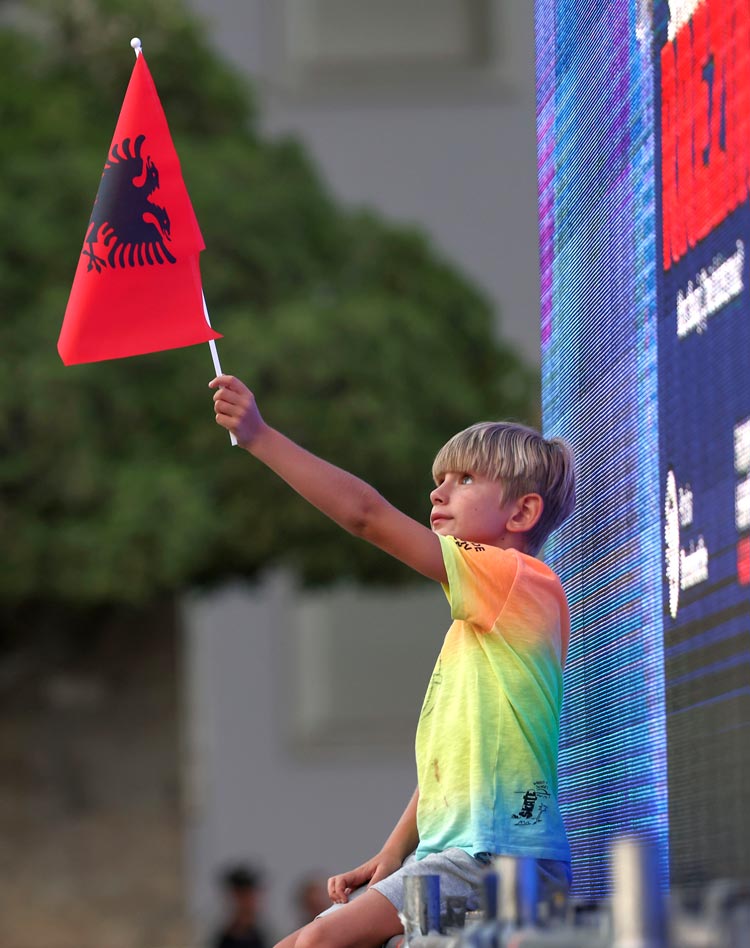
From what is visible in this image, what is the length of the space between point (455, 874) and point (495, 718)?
0.27 metres

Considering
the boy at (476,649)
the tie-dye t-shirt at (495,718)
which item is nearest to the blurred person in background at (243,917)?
the boy at (476,649)

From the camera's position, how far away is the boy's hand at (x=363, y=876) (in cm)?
354

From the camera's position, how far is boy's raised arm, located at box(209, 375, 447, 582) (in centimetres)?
312

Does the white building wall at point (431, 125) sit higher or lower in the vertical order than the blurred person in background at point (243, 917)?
higher

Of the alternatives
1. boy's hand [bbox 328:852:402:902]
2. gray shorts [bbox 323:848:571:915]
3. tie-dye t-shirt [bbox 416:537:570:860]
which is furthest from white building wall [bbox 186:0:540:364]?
gray shorts [bbox 323:848:571:915]

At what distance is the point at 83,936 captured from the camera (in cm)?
1408

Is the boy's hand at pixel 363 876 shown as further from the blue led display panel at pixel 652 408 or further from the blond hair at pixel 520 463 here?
the blond hair at pixel 520 463

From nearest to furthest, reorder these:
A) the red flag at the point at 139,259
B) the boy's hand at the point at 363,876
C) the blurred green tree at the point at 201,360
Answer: the boy's hand at the point at 363,876
the red flag at the point at 139,259
the blurred green tree at the point at 201,360

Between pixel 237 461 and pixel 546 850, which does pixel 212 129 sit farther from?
pixel 546 850

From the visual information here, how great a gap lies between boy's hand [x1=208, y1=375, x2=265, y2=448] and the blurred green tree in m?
7.42

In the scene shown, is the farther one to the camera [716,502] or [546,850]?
[546,850]

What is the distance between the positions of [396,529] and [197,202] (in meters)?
8.73

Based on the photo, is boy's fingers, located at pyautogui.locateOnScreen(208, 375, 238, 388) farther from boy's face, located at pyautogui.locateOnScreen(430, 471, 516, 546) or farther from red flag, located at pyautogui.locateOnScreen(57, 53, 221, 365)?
red flag, located at pyautogui.locateOnScreen(57, 53, 221, 365)

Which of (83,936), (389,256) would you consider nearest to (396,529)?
(389,256)
